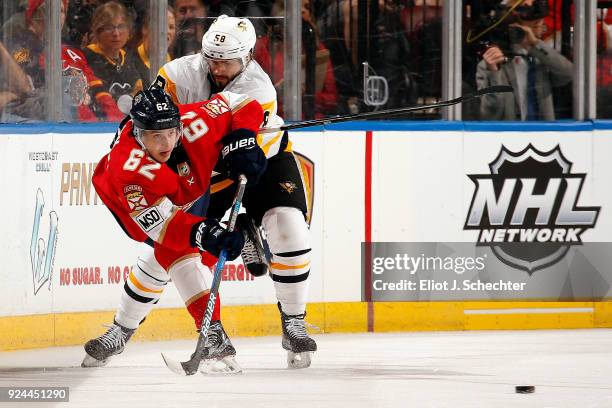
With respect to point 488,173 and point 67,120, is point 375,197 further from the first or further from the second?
point 67,120

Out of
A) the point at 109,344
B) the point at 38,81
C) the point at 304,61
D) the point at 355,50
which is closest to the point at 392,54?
the point at 355,50

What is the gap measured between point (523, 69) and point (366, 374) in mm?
2539

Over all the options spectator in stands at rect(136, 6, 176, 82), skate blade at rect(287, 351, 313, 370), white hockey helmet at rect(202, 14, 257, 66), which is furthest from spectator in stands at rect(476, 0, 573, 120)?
skate blade at rect(287, 351, 313, 370)

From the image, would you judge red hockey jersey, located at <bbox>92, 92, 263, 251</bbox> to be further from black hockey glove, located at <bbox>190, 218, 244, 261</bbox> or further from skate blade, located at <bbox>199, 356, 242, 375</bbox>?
skate blade, located at <bbox>199, 356, 242, 375</bbox>

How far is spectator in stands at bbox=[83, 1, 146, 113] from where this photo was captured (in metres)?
6.67

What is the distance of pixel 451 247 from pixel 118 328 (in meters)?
2.07

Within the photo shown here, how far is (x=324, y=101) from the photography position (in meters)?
7.05

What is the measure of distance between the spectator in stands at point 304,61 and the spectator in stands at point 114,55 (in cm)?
62

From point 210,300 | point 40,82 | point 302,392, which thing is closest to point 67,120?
point 40,82

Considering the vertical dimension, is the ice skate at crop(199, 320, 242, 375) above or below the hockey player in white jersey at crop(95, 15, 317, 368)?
below

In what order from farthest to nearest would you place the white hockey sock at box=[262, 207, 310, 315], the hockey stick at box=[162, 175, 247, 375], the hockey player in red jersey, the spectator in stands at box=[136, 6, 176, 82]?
1. the spectator in stands at box=[136, 6, 176, 82]
2. the white hockey sock at box=[262, 207, 310, 315]
3. the hockey stick at box=[162, 175, 247, 375]
4. the hockey player in red jersey

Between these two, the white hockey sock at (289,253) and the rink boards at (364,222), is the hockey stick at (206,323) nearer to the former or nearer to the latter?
the white hockey sock at (289,253)

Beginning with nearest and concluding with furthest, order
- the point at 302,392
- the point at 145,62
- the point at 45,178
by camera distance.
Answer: the point at 302,392 < the point at 45,178 < the point at 145,62

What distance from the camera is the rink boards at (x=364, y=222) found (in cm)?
639
